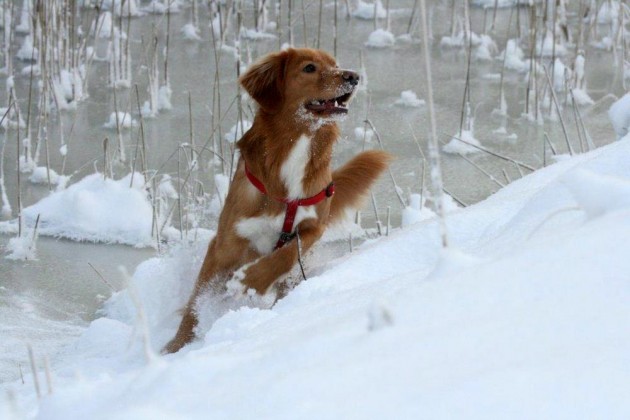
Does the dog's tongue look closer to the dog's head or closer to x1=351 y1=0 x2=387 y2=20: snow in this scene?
the dog's head

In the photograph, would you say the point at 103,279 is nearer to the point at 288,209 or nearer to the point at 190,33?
the point at 288,209

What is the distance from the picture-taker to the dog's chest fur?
3.98m

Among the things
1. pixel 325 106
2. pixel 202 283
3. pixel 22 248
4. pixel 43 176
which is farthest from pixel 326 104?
pixel 43 176

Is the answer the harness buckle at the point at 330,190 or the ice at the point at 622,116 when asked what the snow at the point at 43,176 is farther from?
the ice at the point at 622,116

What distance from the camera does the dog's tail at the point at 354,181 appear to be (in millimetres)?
4293

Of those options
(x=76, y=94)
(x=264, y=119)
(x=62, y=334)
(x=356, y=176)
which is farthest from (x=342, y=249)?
(x=76, y=94)

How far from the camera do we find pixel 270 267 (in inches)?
153

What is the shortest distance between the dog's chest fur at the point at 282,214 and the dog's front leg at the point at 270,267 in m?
0.11

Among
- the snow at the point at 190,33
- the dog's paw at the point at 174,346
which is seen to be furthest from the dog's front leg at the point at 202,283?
the snow at the point at 190,33

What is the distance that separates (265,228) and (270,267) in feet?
0.60

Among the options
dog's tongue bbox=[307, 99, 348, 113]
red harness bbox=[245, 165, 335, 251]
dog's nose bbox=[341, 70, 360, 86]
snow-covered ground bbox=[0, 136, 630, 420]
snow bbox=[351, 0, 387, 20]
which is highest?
snow-covered ground bbox=[0, 136, 630, 420]

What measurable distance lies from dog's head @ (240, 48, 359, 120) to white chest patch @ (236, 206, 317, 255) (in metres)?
0.38

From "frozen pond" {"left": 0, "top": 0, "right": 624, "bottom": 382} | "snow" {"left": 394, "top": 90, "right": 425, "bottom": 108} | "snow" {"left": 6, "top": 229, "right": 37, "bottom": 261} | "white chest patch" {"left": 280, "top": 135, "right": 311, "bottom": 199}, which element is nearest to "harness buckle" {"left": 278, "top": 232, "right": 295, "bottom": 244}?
"white chest patch" {"left": 280, "top": 135, "right": 311, "bottom": 199}

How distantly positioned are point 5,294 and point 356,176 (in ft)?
5.07
